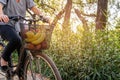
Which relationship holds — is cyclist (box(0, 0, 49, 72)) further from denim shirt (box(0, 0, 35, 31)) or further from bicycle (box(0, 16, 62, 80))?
bicycle (box(0, 16, 62, 80))

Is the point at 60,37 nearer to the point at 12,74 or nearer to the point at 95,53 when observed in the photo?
the point at 95,53

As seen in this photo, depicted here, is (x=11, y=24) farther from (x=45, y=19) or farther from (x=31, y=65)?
(x=31, y=65)

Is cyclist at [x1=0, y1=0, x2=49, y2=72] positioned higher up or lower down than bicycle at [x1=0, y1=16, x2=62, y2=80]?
higher up

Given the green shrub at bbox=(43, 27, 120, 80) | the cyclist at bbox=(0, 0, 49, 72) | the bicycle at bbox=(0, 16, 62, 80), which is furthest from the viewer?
the green shrub at bbox=(43, 27, 120, 80)

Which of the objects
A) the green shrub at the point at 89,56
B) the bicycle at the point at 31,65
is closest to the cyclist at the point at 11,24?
the bicycle at the point at 31,65

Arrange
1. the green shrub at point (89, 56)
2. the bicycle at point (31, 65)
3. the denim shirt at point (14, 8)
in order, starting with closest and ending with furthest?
the bicycle at point (31, 65) → the denim shirt at point (14, 8) → the green shrub at point (89, 56)

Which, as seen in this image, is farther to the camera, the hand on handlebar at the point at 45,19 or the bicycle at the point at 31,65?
the hand on handlebar at the point at 45,19

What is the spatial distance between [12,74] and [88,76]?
1.28 m

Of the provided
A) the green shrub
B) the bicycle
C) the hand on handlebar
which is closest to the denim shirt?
the bicycle

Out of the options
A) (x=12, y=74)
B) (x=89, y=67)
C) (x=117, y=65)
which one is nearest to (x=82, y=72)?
(x=89, y=67)

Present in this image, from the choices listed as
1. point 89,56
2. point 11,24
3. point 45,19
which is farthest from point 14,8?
point 89,56

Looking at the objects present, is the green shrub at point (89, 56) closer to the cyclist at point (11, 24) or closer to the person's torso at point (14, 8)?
Result: the cyclist at point (11, 24)

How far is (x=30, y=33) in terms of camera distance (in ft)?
14.0

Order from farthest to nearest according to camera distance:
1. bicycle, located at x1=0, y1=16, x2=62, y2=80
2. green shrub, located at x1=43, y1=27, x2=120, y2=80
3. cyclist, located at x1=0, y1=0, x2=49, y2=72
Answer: green shrub, located at x1=43, y1=27, x2=120, y2=80 < cyclist, located at x1=0, y1=0, x2=49, y2=72 < bicycle, located at x1=0, y1=16, x2=62, y2=80
